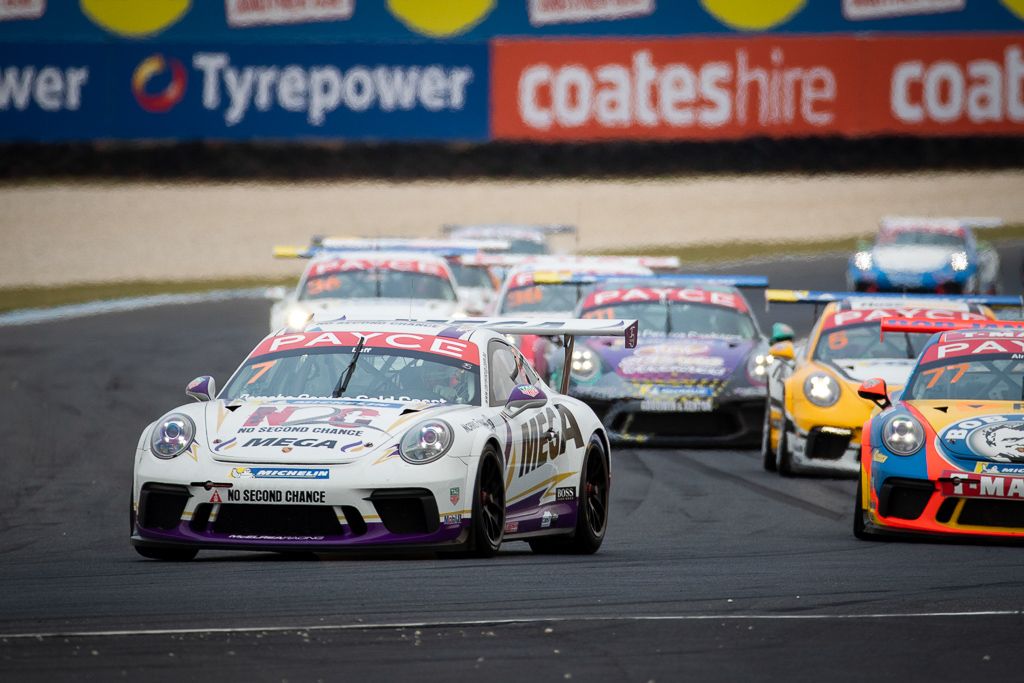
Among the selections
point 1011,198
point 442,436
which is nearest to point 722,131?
point 1011,198

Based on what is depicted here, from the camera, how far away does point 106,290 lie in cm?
3309

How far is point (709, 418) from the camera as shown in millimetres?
15758

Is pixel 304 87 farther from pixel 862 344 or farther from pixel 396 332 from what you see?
pixel 396 332

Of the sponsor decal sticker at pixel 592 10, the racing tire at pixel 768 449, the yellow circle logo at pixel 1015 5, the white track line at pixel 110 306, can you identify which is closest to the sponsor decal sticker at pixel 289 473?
the racing tire at pixel 768 449

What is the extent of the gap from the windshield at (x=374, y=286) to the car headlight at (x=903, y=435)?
32.8 feet

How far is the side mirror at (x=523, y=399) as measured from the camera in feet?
31.6

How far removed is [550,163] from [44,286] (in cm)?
1087

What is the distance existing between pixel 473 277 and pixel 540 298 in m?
5.28

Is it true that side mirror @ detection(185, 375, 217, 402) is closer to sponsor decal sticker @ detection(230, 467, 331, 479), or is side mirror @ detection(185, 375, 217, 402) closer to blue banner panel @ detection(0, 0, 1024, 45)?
sponsor decal sticker @ detection(230, 467, 331, 479)

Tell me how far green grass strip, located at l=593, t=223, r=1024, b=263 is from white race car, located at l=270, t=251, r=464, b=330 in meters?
18.4

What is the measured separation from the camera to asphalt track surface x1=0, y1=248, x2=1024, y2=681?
21.5 feet

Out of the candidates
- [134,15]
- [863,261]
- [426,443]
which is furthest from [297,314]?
[134,15]

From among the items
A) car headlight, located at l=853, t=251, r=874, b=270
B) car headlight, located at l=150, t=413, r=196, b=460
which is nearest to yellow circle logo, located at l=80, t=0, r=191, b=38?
car headlight, located at l=853, t=251, r=874, b=270

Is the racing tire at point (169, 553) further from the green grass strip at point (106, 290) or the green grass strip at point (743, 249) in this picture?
the green grass strip at point (743, 249)
